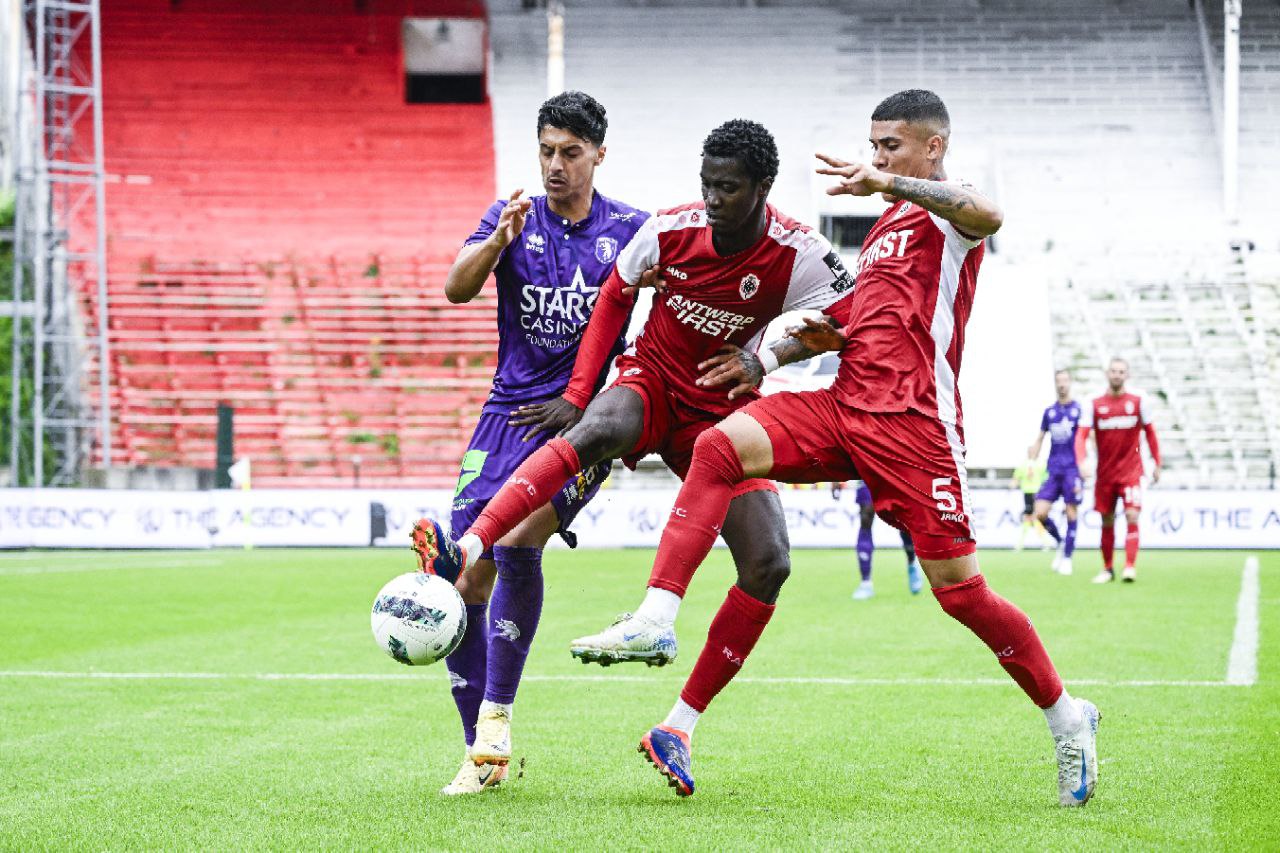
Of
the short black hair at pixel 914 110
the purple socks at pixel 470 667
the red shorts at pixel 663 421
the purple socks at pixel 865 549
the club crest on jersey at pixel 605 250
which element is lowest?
the purple socks at pixel 865 549

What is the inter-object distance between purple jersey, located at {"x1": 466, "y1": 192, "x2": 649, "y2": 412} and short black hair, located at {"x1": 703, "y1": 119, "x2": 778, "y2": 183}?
2.55ft

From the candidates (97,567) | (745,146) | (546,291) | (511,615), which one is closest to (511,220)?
(546,291)

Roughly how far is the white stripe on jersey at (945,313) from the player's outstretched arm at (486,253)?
142cm

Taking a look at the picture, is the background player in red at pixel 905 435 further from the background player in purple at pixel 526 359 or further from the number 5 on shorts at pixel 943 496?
the background player in purple at pixel 526 359

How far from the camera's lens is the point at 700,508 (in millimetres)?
5148

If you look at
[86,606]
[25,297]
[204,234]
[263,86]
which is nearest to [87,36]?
[263,86]

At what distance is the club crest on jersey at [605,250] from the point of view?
586cm

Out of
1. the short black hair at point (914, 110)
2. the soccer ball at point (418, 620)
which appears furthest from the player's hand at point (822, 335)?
the soccer ball at point (418, 620)

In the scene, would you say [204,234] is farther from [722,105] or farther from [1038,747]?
[1038,747]

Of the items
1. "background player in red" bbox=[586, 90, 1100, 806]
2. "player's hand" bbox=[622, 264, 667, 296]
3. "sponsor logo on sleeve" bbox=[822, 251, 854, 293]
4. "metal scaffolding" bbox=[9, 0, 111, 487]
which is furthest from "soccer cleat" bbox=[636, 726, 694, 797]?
"metal scaffolding" bbox=[9, 0, 111, 487]

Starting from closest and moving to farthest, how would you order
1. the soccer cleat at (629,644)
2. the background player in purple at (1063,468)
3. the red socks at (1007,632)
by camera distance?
the soccer cleat at (629,644)
the red socks at (1007,632)
the background player in purple at (1063,468)

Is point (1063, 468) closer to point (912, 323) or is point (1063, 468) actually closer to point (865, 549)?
point (865, 549)

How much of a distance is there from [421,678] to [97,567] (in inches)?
405

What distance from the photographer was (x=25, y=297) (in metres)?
28.2
